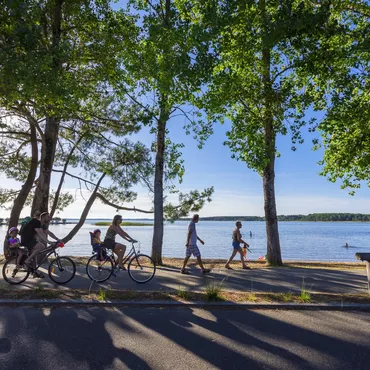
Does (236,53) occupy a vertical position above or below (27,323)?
above

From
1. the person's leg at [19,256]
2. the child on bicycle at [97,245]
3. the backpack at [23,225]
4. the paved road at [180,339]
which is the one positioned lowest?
the paved road at [180,339]

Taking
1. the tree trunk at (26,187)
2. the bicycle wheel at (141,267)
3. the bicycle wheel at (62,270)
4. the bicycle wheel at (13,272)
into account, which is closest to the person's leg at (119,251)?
the bicycle wheel at (141,267)

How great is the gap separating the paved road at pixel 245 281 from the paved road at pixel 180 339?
1.81m

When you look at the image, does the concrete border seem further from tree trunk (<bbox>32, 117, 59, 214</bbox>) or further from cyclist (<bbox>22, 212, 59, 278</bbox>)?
tree trunk (<bbox>32, 117, 59, 214</bbox>)

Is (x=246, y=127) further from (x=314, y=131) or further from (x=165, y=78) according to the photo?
(x=165, y=78)

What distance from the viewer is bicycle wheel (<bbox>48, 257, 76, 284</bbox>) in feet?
27.0

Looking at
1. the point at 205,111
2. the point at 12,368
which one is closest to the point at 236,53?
the point at 205,111

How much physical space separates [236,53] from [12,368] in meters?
11.5

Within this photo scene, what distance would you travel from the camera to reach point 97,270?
8648 millimetres

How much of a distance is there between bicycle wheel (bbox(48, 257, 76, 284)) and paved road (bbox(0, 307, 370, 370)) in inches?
83.2

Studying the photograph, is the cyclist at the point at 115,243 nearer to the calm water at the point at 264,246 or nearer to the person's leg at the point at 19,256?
the person's leg at the point at 19,256

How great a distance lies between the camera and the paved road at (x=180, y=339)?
13.3ft

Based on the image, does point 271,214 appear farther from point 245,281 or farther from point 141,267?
point 141,267

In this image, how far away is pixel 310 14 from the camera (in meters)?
10.0
